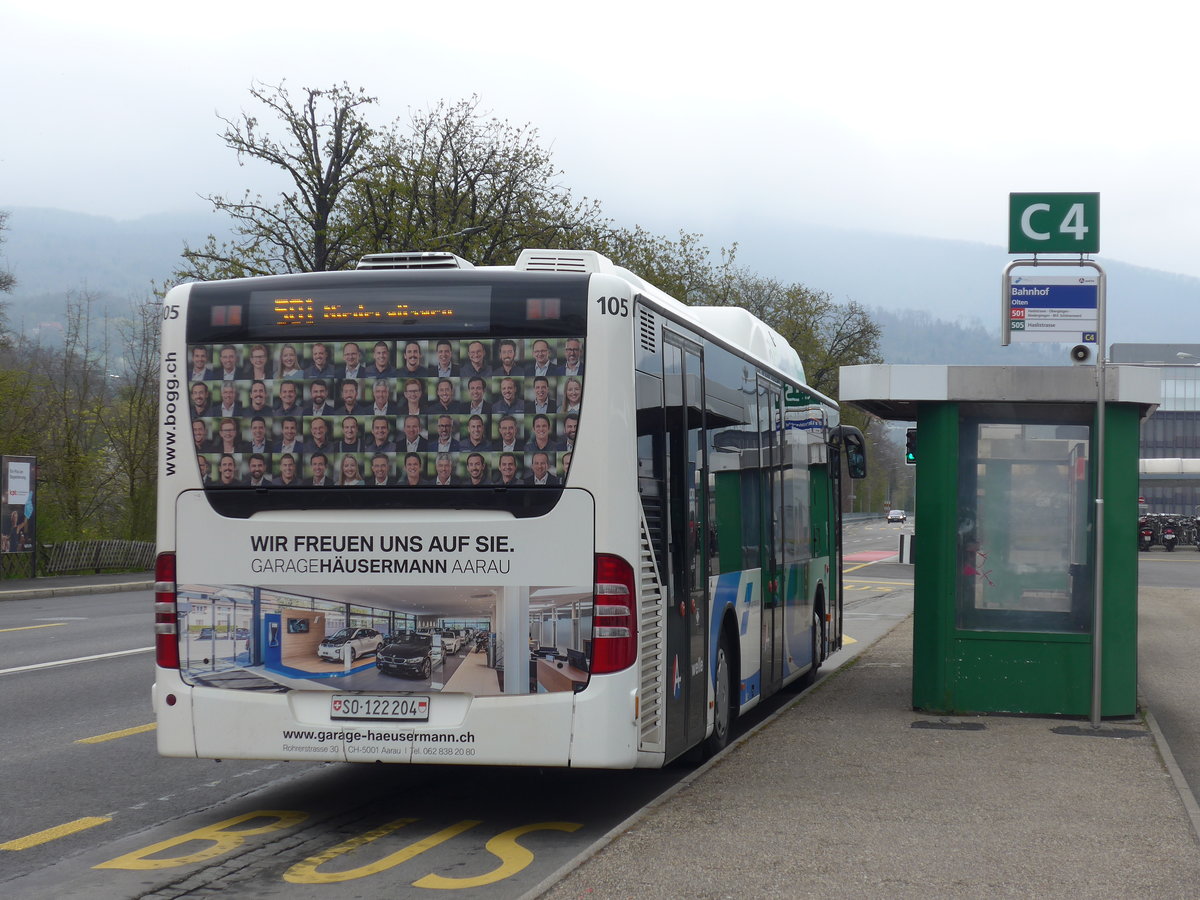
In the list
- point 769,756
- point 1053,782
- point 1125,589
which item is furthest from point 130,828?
point 1125,589

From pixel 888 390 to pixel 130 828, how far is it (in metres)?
6.59

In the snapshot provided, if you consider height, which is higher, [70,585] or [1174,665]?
[1174,665]

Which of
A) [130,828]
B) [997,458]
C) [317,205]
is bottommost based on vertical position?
[130,828]

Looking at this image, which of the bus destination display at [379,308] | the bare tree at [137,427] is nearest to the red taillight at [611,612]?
the bus destination display at [379,308]

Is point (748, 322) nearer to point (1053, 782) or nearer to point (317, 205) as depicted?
point (1053, 782)

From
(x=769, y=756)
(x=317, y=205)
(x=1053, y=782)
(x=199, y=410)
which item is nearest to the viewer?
(x=199, y=410)

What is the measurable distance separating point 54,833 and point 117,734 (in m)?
3.35

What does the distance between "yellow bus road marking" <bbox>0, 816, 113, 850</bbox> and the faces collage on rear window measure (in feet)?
6.42

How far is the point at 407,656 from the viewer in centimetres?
730

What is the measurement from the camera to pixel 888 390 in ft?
38.0

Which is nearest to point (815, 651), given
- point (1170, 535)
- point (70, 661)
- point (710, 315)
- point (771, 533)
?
point (771, 533)

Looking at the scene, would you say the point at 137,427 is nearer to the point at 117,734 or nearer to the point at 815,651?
the point at 815,651

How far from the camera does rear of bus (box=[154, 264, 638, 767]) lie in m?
7.21

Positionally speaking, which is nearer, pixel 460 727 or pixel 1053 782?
pixel 460 727
